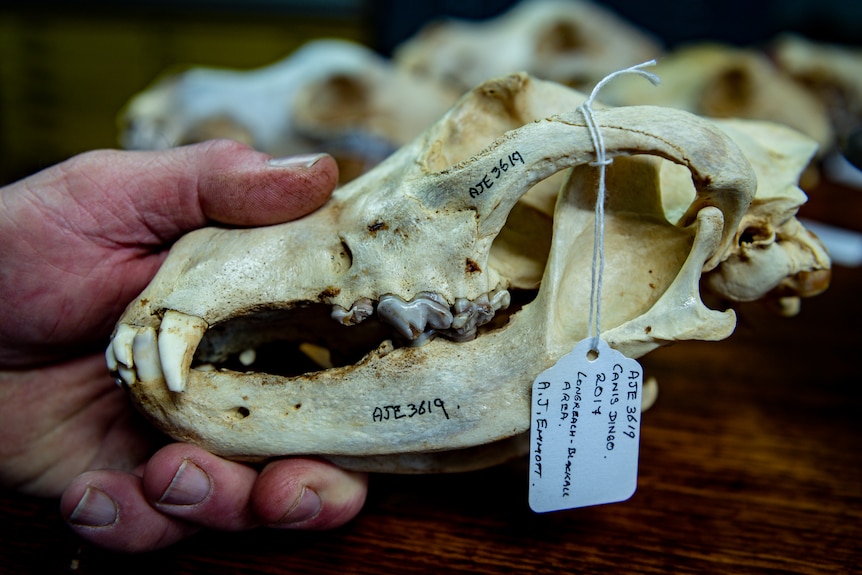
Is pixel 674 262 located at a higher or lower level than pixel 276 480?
higher

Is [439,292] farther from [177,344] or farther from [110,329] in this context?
[110,329]

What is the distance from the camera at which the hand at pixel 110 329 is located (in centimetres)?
81

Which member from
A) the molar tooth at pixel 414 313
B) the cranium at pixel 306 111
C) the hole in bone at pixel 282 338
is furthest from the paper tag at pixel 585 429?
the cranium at pixel 306 111

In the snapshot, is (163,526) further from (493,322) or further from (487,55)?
(487,55)

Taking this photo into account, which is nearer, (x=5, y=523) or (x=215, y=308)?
(x=215, y=308)

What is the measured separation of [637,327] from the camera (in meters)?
0.77

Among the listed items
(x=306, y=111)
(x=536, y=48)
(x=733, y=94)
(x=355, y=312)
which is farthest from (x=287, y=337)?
(x=536, y=48)

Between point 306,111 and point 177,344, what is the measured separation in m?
1.58

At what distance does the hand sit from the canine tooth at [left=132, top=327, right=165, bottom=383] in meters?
0.10

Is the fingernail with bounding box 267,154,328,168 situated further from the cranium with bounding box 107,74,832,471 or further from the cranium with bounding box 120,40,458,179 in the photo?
the cranium with bounding box 120,40,458,179

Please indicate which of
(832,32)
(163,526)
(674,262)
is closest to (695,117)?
(674,262)

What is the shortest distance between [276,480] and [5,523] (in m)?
0.36

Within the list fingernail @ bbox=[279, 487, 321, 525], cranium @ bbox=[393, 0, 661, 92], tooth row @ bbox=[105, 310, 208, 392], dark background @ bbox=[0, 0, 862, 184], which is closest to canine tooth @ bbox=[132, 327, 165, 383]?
tooth row @ bbox=[105, 310, 208, 392]

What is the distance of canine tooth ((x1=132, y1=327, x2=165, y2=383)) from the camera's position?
2.48 feet
